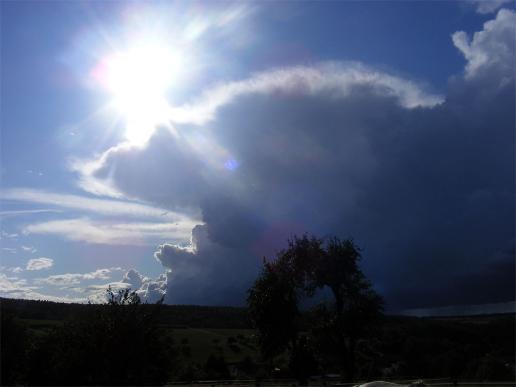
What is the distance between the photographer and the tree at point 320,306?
136 ft

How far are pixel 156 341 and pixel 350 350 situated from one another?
597 inches

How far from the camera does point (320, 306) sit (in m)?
43.2

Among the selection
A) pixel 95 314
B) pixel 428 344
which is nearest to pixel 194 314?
pixel 428 344

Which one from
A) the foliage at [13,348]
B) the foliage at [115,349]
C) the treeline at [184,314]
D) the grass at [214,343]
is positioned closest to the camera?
the foliage at [115,349]

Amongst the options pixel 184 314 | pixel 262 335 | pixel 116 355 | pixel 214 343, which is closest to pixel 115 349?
pixel 116 355

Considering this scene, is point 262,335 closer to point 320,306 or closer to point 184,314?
point 320,306

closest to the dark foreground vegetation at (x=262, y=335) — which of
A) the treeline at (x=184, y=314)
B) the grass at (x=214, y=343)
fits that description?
the grass at (x=214, y=343)

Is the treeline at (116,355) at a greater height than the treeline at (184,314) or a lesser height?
lesser

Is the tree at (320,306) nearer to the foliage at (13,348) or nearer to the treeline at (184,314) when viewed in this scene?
the foliage at (13,348)

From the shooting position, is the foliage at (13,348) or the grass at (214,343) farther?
the grass at (214,343)

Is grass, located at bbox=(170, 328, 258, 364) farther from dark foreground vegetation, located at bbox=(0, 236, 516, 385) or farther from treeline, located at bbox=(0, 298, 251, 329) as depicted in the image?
dark foreground vegetation, located at bbox=(0, 236, 516, 385)

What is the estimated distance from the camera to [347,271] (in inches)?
1688

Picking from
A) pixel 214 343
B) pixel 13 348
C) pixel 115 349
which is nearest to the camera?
pixel 115 349

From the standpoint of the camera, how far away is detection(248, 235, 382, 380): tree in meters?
41.6
